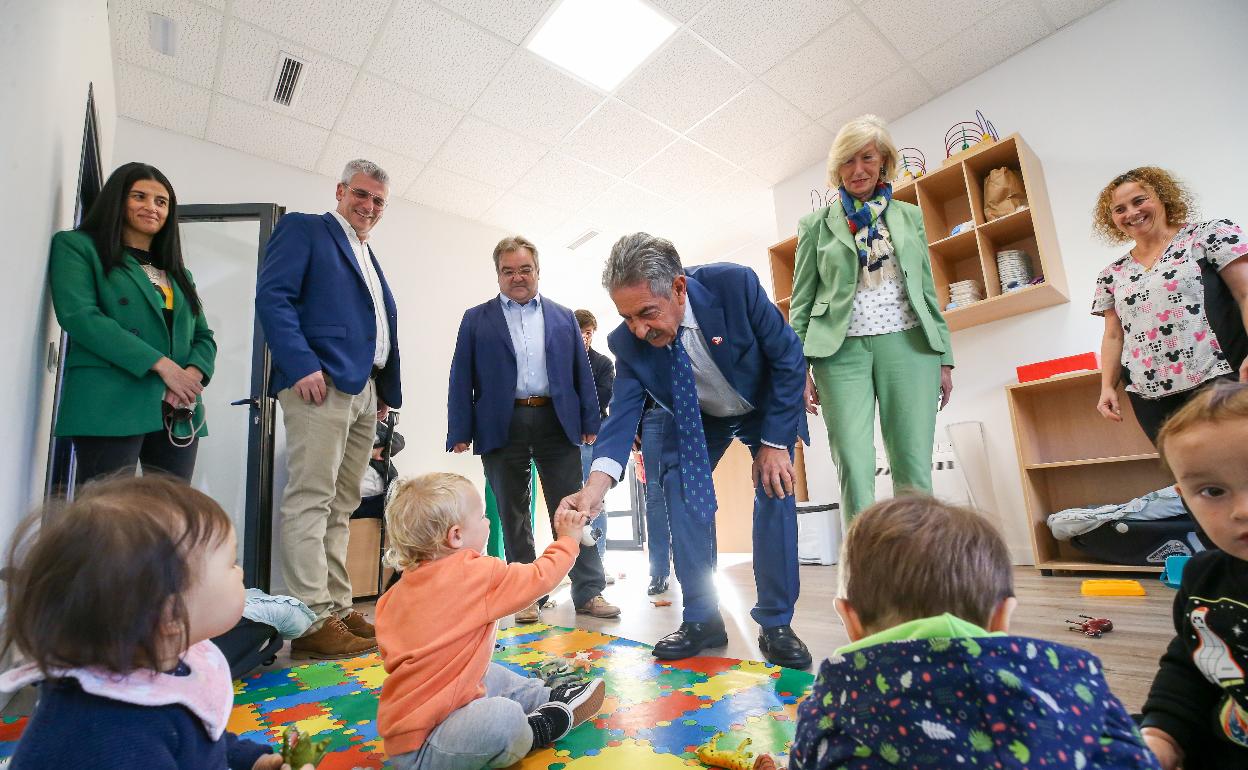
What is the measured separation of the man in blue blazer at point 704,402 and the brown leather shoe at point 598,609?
64cm

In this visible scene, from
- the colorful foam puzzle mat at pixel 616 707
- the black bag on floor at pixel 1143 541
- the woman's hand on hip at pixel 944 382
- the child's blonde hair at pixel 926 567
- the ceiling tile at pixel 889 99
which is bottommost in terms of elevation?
the colorful foam puzzle mat at pixel 616 707

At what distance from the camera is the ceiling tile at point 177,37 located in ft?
8.57

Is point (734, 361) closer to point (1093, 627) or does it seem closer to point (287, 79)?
point (1093, 627)

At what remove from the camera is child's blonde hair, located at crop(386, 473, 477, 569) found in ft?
3.29

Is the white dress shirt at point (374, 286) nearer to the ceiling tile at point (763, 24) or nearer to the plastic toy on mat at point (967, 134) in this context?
the ceiling tile at point (763, 24)

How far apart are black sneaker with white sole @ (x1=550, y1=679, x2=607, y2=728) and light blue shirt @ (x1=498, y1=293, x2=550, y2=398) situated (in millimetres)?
1295

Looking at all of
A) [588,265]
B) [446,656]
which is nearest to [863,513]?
[446,656]

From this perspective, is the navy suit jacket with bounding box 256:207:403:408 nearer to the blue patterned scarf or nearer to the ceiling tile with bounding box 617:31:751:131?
the blue patterned scarf

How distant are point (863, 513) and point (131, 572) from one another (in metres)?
0.67

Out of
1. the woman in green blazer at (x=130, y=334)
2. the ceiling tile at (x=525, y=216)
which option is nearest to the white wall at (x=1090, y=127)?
the ceiling tile at (x=525, y=216)

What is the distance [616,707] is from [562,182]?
11.6 feet

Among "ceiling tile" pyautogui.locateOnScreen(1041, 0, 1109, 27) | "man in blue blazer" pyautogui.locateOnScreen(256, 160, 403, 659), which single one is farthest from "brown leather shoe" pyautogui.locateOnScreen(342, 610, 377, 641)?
"ceiling tile" pyautogui.locateOnScreen(1041, 0, 1109, 27)

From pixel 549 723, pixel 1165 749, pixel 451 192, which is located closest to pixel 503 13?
pixel 451 192

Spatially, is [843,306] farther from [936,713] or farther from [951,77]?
[951,77]
